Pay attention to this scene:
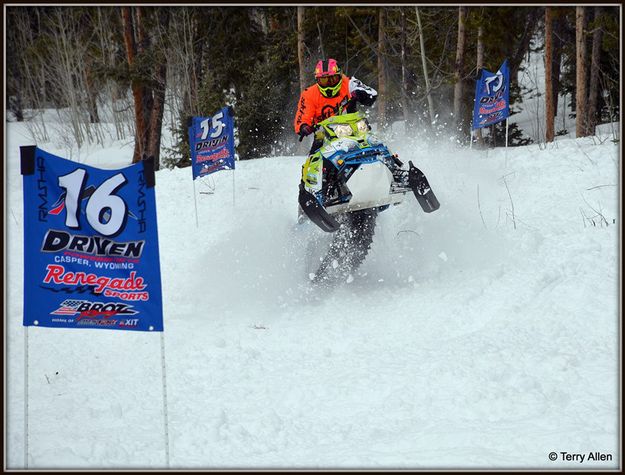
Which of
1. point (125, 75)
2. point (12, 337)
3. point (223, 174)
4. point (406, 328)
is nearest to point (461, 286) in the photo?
point (406, 328)

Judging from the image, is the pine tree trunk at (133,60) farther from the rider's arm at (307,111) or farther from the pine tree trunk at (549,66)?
the rider's arm at (307,111)

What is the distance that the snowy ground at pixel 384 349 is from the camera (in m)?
4.91

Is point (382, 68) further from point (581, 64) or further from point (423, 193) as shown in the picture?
point (423, 193)

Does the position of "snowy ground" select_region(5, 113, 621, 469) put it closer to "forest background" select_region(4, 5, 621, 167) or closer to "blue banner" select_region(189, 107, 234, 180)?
"blue banner" select_region(189, 107, 234, 180)

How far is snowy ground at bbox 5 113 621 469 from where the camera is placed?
4914mm

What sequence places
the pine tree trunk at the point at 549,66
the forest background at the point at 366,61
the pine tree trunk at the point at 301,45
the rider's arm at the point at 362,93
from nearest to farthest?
the rider's arm at the point at 362,93 → the pine tree trunk at the point at 549,66 → the forest background at the point at 366,61 → the pine tree trunk at the point at 301,45

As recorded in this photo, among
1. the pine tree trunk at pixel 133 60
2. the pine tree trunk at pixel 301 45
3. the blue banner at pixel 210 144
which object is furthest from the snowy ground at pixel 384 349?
the pine tree trunk at pixel 133 60

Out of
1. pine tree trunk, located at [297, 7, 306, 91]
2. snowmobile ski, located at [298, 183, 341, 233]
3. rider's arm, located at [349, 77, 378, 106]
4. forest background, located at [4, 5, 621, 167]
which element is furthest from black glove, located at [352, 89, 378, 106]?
pine tree trunk, located at [297, 7, 306, 91]

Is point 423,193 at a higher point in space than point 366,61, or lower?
lower

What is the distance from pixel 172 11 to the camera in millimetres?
27234

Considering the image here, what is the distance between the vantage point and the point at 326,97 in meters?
9.43

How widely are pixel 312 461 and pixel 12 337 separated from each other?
4.97 m

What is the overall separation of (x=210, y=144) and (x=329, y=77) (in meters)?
4.03

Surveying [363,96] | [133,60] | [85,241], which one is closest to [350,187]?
[363,96]
